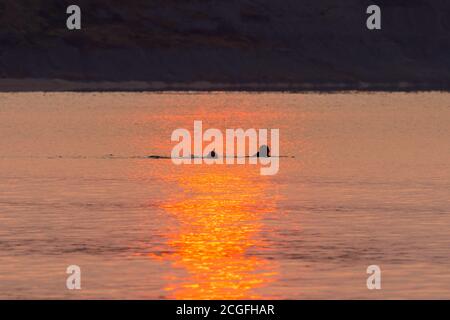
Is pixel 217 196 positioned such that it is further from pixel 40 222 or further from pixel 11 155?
pixel 11 155

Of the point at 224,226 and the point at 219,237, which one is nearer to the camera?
the point at 219,237

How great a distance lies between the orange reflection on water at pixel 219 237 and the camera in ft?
123

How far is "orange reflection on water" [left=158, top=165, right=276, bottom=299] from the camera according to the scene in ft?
123

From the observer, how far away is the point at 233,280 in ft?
126

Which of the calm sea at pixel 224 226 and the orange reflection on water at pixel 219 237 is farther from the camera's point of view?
the calm sea at pixel 224 226

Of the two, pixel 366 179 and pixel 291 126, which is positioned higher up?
pixel 291 126

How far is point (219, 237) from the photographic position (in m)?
47.2

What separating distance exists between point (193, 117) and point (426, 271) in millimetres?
146434

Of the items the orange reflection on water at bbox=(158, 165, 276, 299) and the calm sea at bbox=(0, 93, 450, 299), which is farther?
the calm sea at bbox=(0, 93, 450, 299)

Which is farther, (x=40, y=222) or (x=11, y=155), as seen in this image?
(x=11, y=155)

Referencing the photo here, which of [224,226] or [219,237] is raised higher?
[224,226]

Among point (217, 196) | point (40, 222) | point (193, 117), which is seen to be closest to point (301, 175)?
point (217, 196)
